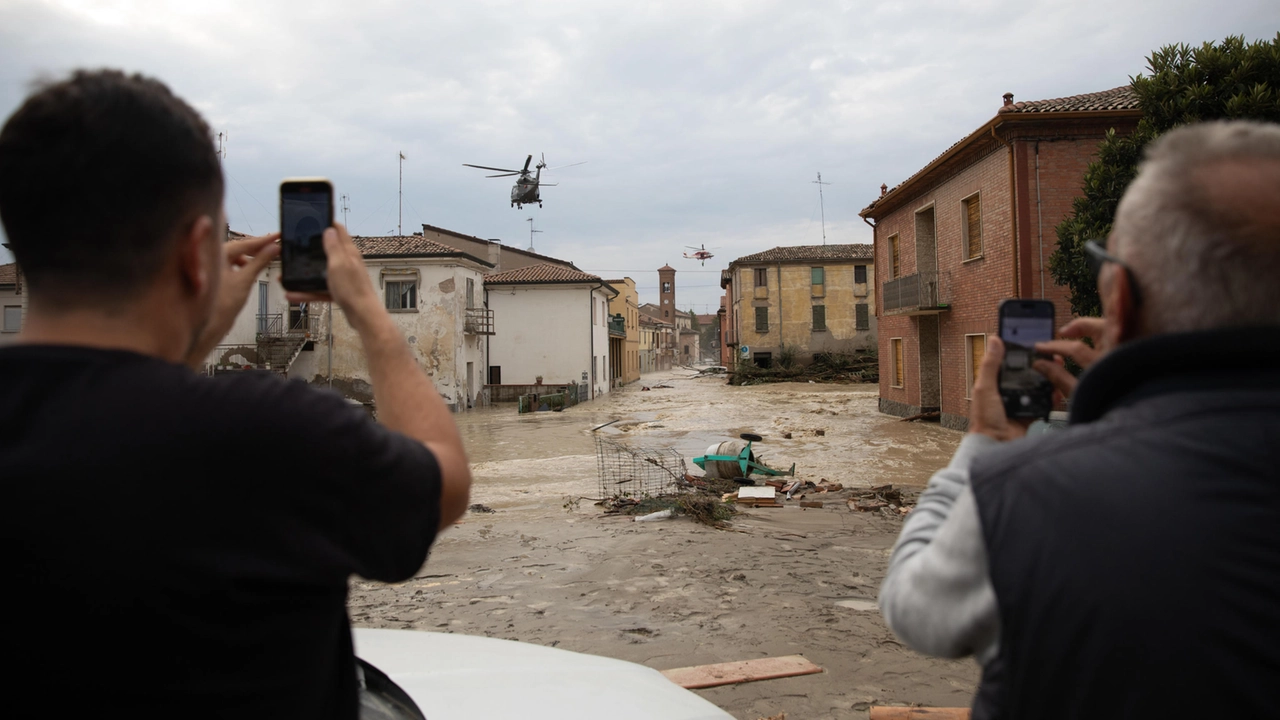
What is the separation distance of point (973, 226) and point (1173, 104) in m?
8.01

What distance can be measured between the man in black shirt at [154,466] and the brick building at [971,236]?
Result: 16.9 meters

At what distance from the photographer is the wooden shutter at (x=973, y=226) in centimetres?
1889

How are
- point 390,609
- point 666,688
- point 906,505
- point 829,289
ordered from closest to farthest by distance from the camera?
1. point 666,688
2. point 390,609
3. point 906,505
4. point 829,289

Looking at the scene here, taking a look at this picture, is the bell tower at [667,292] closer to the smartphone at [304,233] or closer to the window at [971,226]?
the window at [971,226]

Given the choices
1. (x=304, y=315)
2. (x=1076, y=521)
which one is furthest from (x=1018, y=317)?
(x=304, y=315)

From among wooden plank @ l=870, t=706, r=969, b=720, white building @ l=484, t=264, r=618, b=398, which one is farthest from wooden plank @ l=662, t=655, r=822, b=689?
white building @ l=484, t=264, r=618, b=398

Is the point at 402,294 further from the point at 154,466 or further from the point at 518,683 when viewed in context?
the point at 154,466

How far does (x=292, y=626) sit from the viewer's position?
1080 mm

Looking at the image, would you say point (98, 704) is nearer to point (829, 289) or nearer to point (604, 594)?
point (604, 594)

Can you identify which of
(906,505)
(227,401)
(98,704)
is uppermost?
(227,401)

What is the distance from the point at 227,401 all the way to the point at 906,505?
419 inches

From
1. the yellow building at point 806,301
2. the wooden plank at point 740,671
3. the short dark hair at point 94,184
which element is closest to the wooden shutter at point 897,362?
the yellow building at point 806,301

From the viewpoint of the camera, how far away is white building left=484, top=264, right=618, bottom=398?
3591cm

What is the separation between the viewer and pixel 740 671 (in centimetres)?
441
